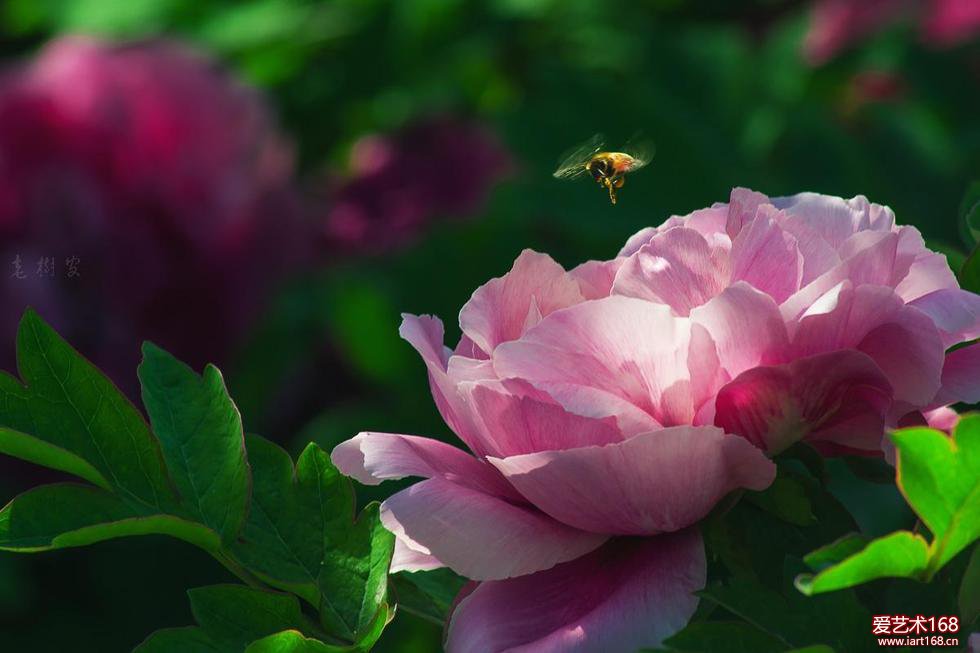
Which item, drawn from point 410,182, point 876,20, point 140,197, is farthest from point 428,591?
point 876,20

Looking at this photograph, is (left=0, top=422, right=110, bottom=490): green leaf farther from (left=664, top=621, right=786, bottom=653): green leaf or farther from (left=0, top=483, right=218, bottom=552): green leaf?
(left=664, top=621, right=786, bottom=653): green leaf

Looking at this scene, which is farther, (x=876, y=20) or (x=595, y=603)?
(x=876, y=20)

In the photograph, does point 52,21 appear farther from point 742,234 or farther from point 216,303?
point 742,234

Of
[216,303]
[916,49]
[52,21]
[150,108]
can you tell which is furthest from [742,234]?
[52,21]

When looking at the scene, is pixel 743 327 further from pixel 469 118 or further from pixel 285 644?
pixel 469 118

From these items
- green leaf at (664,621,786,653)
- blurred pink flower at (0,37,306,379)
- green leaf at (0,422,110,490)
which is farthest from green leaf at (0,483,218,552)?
blurred pink flower at (0,37,306,379)

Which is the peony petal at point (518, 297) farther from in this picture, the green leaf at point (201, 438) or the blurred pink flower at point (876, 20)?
the blurred pink flower at point (876, 20)
